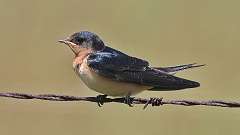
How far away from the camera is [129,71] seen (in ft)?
19.0

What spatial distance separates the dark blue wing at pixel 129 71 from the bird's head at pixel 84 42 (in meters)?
0.10

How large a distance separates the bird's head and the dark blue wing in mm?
103

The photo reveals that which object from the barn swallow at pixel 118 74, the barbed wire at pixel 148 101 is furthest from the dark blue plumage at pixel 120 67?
the barbed wire at pixel 148 101

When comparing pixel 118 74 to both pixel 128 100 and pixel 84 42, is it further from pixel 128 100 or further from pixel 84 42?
pixel 84 42

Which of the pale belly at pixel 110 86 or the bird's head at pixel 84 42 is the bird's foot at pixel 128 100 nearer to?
the pale belly at pixel 110 86

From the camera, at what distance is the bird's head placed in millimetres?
6164

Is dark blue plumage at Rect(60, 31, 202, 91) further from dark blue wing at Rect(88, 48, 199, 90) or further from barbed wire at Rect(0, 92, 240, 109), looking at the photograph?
barbed wire at Rect(0, 92, 240, 109)

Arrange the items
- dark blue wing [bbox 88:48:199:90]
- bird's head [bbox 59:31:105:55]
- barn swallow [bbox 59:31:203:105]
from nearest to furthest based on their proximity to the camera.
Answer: dark blue wing [bbox 88:48:199:90]
barn swallow [bbox 59:31:203:105]
bird's head [bbox 59:31:105:55]

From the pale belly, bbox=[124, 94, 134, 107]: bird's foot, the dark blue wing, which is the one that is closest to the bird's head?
the dark blue wing

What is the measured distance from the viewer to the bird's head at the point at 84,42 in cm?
616

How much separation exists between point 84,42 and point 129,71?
51 centimetres

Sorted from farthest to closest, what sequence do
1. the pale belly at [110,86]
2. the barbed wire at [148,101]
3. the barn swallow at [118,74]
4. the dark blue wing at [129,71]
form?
the pale belly at [110,86], the barn swallow at [118,74], the dark blue wing at [129,71], the barbed wire at [148,101]

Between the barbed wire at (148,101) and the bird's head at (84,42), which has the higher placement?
the bird's head at (84,42)

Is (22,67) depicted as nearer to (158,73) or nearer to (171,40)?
(171,40)
